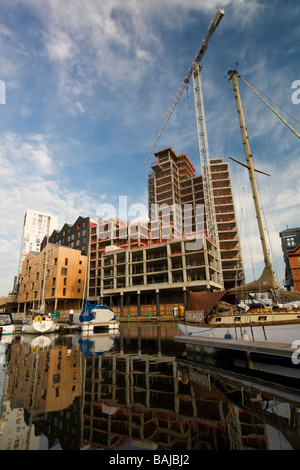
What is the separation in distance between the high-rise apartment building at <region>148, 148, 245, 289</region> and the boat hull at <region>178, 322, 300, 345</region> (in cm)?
5187

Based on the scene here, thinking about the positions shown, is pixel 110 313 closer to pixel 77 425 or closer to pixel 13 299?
pixel 77 425

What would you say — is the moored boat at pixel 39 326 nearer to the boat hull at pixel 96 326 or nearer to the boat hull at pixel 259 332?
the boat hull at pixel 96 326

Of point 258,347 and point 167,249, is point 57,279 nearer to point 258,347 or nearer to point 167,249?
point 167,249

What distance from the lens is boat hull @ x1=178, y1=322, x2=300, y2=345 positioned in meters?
10.8

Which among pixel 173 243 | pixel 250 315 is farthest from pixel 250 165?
pixel 173 243

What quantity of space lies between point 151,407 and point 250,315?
849 centimetres

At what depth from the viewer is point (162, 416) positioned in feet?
19.9

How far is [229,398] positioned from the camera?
7.14m

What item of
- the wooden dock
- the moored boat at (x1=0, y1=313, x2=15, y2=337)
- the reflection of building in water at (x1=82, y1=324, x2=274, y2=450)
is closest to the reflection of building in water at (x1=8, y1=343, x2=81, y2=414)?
the reflection of building in water at (x1=82, y1=324, x2=274, y2=450)

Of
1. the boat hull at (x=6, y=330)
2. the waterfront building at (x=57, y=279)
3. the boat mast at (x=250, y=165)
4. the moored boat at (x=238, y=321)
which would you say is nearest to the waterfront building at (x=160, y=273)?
the waterfront building at (x=57, y=279)

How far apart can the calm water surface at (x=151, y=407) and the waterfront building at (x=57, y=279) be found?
5648 cm

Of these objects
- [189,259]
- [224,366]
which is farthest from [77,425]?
[189,259]

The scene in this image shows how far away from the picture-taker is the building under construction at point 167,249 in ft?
164

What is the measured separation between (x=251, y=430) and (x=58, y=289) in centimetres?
6558
